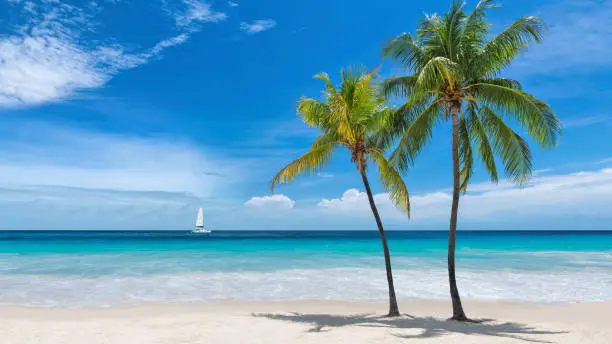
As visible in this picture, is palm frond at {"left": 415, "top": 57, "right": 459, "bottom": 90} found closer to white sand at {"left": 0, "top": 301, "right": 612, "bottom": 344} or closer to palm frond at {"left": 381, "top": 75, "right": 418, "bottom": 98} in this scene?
palm frond at {"left": 381, "top": 75, "right": 418, "bottom": 98}

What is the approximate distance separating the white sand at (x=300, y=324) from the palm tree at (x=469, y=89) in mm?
1500

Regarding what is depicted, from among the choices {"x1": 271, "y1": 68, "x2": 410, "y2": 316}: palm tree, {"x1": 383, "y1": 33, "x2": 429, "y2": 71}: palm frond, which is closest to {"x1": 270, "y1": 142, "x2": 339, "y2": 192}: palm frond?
{"x1": 271, "y1": 68, "x2": 410, "y2": 316}: palm tree

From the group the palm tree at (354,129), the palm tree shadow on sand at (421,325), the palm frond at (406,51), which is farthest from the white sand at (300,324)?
the palm frond at (406,51)

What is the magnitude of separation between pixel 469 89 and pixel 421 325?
5005mm

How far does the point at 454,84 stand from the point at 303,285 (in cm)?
996

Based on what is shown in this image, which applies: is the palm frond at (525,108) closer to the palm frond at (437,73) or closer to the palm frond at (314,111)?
the palm frond at (437,73)

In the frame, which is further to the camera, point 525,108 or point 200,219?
point 200,219

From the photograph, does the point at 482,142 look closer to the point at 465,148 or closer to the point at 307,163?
the point at 465,148

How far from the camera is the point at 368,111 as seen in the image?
9.05 m

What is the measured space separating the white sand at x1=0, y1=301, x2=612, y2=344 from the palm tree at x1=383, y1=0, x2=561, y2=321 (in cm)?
150

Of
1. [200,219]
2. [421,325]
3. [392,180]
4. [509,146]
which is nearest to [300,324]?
[421,325]

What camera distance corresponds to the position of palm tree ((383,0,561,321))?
→ 27.5ft

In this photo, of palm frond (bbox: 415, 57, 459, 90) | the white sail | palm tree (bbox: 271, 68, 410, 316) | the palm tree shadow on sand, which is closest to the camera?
the palm tree shadow on sand

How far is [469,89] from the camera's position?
9008mm
